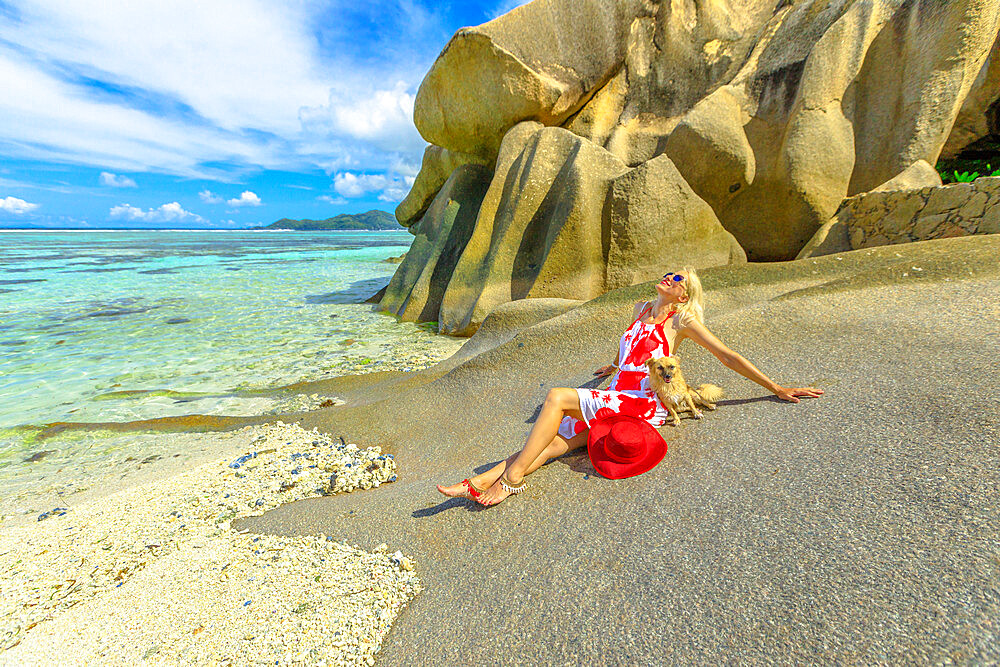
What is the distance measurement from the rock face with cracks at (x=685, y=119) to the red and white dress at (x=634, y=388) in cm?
374

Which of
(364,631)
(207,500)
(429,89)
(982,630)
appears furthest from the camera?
(429,89)

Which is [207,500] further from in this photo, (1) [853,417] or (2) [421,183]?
(2) [421,183]

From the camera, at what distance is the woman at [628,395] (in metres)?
2.32

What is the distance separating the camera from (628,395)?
2.47 metres

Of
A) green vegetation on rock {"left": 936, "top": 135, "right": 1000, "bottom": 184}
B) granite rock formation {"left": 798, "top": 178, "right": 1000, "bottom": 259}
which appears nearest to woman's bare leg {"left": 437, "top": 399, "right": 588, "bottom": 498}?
granite rock formation {"left": 798, "top": 178, "right": 1000, "bottom": 259}

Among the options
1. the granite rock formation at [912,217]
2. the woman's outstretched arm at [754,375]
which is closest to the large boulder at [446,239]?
the granite rock formation at [912,217]

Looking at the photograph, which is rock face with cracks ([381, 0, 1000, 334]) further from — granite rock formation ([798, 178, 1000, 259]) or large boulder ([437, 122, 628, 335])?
granite rock formation ([798, 178, 1000, 259])

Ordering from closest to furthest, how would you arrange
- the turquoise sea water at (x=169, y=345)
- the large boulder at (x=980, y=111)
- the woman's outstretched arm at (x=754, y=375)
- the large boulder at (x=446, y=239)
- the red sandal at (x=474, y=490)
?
the red sandal at (x=474, y=490)
the woman's outstretched arm at (x=754, y=375)
the turquoise sea water at (x=169, y=345)
the large boulder at (x=980, y=111)
the large boulder at (x=446, y=239)

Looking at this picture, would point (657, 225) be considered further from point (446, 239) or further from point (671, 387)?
point (446, 239)

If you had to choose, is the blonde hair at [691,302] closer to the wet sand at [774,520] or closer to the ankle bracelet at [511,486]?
the wet sand at [774,520]

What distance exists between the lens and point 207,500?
3.03 m

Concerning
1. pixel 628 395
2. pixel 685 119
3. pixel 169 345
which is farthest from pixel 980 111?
pixel 169 345

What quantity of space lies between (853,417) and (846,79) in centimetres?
598

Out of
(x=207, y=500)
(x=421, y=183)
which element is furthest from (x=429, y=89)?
(x=207, y=500)
